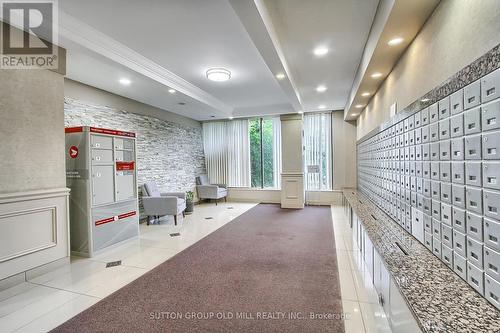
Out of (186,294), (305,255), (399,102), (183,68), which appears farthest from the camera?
(183,68)

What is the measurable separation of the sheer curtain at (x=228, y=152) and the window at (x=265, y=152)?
0.66 feet

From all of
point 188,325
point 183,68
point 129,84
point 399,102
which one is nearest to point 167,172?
point 129,84

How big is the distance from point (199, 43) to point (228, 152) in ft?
16.4

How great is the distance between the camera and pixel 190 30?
2.77 m

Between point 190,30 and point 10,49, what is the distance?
6.28 ft

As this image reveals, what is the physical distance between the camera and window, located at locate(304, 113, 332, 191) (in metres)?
7.12

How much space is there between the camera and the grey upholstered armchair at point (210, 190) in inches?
283

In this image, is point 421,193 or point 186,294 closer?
point 421,193

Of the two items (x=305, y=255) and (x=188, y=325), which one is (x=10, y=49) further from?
(x=305, y=255)

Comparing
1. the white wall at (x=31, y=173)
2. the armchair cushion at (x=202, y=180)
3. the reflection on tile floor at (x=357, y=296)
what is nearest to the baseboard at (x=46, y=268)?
the white wall at (x=31, y=173)

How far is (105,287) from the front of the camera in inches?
96.6

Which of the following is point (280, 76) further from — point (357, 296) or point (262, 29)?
point (357, 296)

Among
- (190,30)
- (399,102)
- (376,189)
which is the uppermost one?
(190,30)

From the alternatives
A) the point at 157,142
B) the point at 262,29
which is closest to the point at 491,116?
the point at 262,29
